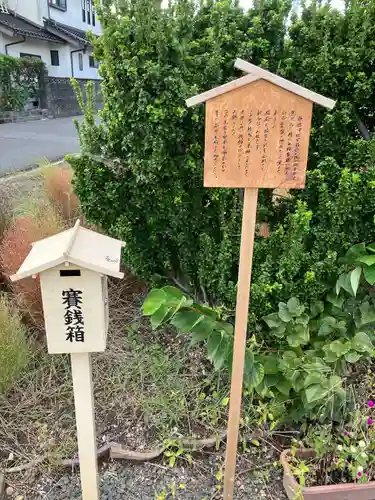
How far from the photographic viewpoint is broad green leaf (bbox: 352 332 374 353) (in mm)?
2032

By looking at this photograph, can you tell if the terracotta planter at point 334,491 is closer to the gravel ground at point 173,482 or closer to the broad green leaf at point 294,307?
the gravel ground at point 173,482

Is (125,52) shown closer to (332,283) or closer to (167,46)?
(167,46)

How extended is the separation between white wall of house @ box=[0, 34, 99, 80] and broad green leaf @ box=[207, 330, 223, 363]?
63.4 feet

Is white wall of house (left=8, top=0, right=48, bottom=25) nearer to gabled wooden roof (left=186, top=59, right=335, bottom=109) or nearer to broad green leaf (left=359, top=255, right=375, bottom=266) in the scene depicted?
gabled wooden roof (left=186, top=59, right=335, bottom=109)

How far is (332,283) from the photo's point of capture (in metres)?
2.38

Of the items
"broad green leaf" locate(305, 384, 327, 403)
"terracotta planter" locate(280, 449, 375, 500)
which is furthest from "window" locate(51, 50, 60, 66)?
"terracotta planter" locate(280, 449, 375, 500)

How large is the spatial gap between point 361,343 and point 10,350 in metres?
1.99

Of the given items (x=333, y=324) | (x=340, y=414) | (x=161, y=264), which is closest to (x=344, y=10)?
(x=333, y=324)

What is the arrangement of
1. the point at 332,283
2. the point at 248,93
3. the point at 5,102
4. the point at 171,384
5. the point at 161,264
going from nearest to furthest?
1. the point at 248,93
2. the point at 332,283
3. the point at 171,384
4. the point at 161,264
5. the point at 5,102

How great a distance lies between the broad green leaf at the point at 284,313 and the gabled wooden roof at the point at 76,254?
0.98m

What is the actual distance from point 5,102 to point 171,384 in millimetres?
16038

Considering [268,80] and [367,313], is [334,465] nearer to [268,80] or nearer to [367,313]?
[367,313]

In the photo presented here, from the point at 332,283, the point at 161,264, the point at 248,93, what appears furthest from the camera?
the point at 161,264

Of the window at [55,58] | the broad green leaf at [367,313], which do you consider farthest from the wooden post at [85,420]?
the window at [55,58]
